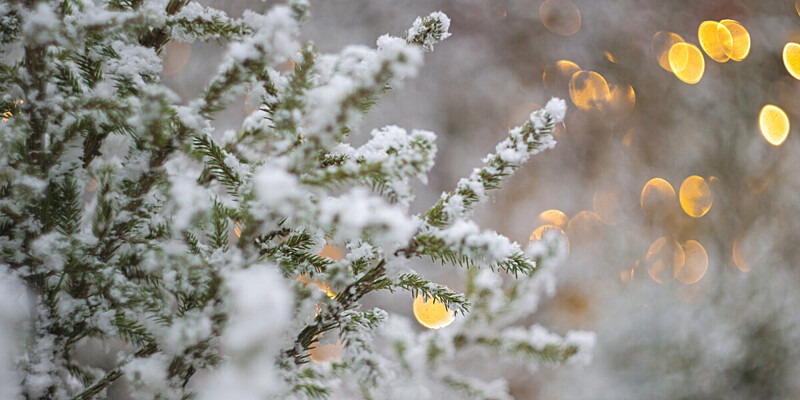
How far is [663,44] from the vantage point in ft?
5.31

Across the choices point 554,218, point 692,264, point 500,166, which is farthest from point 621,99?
point 500,166

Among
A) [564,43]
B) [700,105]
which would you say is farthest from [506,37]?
[700,105]

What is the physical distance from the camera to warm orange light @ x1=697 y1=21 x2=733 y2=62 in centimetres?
154

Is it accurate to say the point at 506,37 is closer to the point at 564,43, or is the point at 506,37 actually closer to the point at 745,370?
the point at 564,43

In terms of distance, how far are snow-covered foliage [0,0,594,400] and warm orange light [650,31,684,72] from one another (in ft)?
4.90

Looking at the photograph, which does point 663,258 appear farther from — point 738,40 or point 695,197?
point 738,40

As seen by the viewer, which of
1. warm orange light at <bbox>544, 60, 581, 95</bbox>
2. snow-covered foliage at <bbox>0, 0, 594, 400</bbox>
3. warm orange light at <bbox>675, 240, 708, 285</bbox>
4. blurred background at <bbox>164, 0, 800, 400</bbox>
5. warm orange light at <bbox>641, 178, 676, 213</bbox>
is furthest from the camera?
warm orange light at <bbox>544, 60, 581, 95</bbox>

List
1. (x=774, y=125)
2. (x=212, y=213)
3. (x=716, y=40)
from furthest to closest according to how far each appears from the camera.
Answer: (x=716, y=40) < (x=774, y=125) < (x=212, y=213)

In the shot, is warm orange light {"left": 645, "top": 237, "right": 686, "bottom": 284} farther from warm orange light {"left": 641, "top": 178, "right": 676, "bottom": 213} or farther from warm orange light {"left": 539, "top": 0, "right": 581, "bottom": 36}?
warm orange light {"left": 539, "top": 0, "right": 581, "bottom": 36}

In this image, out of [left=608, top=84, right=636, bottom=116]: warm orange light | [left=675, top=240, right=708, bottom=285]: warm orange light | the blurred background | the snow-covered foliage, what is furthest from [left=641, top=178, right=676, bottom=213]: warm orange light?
the snow-covered foliage

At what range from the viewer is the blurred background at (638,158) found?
1.35m

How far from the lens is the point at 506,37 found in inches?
68.4

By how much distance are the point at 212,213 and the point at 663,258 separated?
5.17 ft

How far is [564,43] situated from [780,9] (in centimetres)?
57
